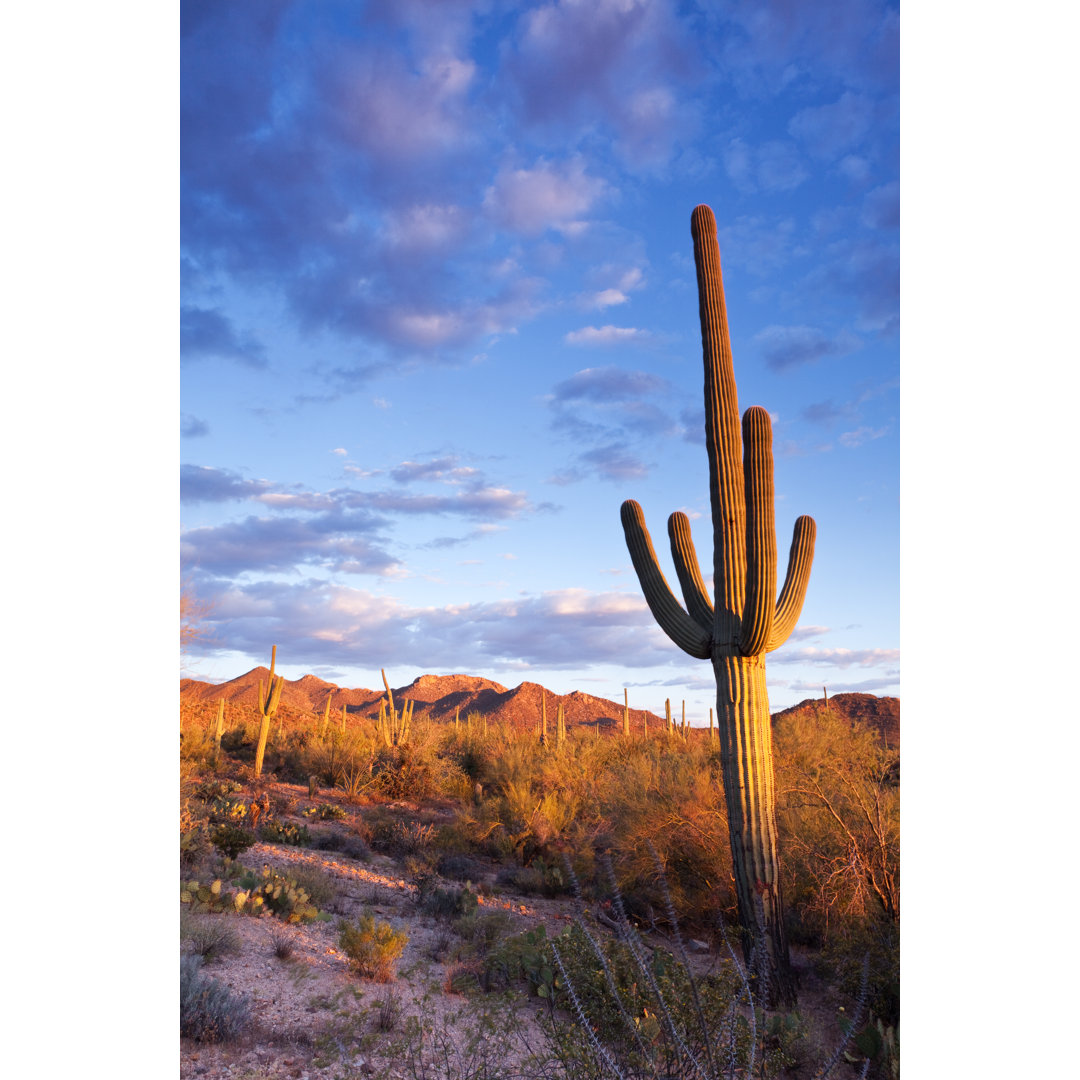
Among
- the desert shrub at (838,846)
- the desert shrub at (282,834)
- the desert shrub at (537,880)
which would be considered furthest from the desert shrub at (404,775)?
the desert shrub at (838,846)

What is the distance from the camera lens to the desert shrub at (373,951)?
5.79 meters

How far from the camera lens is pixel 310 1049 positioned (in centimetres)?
462

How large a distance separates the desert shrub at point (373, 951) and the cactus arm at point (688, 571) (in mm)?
3834

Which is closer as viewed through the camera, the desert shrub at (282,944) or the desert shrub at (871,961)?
the desert shrub at (871,961)

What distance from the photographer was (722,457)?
7.23 metres

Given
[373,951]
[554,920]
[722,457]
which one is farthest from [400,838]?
[722,457]

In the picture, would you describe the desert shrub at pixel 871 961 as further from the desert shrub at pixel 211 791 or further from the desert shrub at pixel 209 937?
the desert shrub at pixel 211 791

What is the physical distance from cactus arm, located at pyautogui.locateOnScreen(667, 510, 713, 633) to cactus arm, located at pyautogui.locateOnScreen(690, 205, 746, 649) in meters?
0.31

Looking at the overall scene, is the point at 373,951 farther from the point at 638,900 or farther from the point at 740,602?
the point at 740,602

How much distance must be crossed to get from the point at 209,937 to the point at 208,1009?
49.4 inches

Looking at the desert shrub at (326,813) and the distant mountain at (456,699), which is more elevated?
the desert shrub at (326,813)

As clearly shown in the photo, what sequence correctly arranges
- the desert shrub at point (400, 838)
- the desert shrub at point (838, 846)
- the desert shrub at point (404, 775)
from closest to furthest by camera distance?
the desert shrub at point (838, 846)
the desert shrub at point (400, 838)
the desert shrub at point (404, 775)
